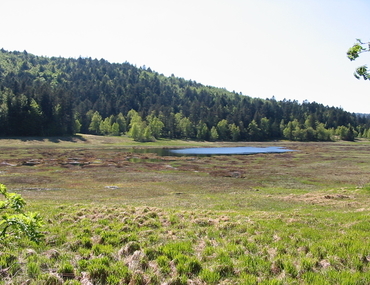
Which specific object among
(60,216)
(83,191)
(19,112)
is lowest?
(83,191)

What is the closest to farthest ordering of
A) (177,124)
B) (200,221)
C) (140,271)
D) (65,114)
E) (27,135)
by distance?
1. (140,271)
2. (200,221)
3. (27,135)
4. (65,114)
5. (177,124)

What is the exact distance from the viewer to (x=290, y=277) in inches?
331

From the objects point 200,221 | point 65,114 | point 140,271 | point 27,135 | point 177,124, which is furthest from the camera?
point 177,124

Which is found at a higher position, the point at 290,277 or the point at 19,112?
the point at 19,112

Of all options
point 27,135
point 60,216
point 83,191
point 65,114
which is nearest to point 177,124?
point 65,114

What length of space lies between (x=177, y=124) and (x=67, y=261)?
18149 cm

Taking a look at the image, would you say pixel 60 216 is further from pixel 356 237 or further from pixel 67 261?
pixel 356 237

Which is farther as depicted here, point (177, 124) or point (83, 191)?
point (177, 124)

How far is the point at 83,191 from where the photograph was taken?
3284 centimetres

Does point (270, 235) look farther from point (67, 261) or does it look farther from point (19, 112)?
point (19, 112)

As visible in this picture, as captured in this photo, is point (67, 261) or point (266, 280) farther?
point (67, 261)

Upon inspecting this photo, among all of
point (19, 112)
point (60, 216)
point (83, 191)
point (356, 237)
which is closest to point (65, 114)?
point (19, 112)

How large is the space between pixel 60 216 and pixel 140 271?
9.23 meters

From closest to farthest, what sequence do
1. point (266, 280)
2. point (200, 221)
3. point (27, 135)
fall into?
point (266, 280) → point (200, 221) → point (27, 135)
